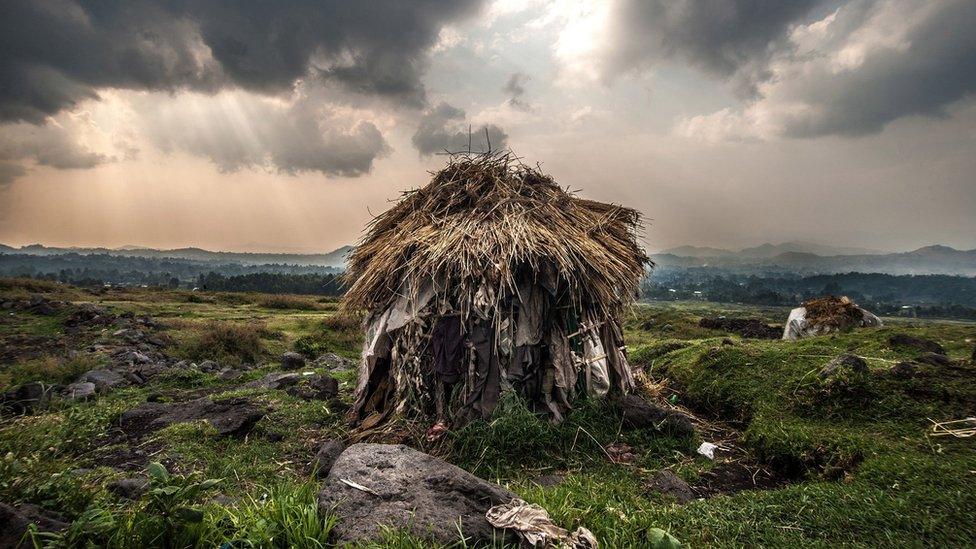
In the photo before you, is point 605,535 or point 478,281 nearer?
point 605,535

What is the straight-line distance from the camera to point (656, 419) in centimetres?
634

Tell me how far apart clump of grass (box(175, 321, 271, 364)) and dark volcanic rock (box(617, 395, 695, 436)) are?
15.0 metres

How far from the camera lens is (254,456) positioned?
6195 mm

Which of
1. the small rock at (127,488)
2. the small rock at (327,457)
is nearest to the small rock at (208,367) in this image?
the small rock at (127,488)

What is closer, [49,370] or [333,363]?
[49,370]

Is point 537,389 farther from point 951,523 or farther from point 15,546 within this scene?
point 15,546

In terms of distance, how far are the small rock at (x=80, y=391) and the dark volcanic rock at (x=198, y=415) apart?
1.90m

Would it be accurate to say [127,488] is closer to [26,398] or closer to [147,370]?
[26,398]

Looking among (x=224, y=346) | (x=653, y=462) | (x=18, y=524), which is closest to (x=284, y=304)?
(x=224, y=346)

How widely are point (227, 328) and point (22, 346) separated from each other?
6066 millimetres

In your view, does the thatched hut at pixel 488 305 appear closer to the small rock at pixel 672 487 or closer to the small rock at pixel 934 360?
the small rock at pixel 672 487

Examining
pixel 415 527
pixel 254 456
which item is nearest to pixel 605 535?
pixel 415 527

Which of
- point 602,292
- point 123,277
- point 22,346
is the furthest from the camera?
point 123,277

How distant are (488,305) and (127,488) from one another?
4586mm
